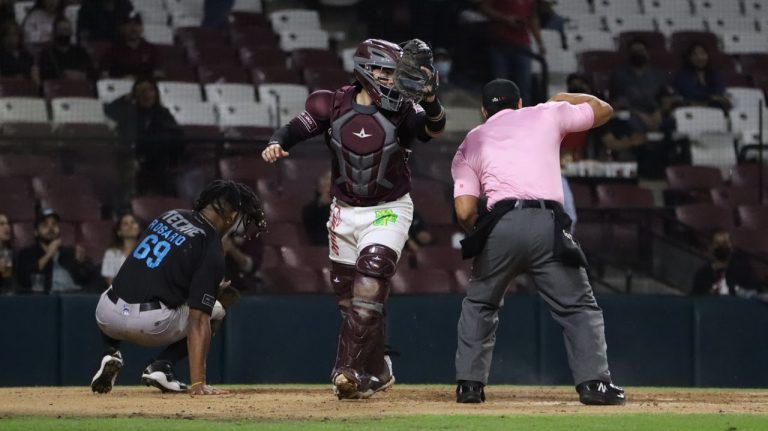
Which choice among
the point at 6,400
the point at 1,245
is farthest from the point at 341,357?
the point at 1,245

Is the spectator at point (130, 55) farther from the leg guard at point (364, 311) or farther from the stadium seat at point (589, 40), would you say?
the leg guard at point (364, 311)

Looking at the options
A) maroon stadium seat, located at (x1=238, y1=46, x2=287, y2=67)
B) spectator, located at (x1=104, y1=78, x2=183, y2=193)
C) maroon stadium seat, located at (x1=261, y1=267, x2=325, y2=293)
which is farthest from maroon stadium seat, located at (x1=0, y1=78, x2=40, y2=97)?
maroon stadium seat, located at (x1=261, y1=267, x2=325, y2=293)

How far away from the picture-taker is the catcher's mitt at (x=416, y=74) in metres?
7.31

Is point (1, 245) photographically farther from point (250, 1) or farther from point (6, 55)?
point (250, 1)

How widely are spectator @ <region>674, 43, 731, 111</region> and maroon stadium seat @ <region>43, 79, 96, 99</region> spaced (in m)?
6.29

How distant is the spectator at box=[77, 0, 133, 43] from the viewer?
14.5m

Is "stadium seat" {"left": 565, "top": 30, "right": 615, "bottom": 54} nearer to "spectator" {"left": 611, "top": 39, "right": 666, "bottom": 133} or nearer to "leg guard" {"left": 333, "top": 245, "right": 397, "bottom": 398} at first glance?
"spectator" {"left": 611, "top": 39, "right": 666, "bottom": 133}

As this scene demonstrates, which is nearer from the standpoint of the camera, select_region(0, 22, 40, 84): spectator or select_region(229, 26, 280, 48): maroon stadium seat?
select_region(0, 22, 40, 84): spectator

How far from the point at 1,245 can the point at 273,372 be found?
7.63ft

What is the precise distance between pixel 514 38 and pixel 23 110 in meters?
5.20

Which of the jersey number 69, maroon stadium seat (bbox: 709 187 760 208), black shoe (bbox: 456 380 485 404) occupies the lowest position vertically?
black shoe (bbox: 456 380 485 404)

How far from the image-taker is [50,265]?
434 inches

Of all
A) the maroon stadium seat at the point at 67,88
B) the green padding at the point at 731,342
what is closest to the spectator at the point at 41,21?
the maroon stadium seat at the point at 67,88

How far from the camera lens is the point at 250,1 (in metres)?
16.6
